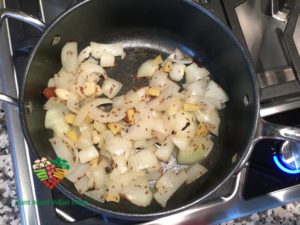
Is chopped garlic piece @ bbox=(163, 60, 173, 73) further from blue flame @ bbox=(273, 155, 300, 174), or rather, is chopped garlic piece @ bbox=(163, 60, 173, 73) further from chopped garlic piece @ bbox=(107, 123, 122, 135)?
blue flame @ bbox=(273, 155, 300, 174)

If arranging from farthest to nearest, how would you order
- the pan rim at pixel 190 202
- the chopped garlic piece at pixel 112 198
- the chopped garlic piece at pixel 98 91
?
the chopped garlic piece at pixel 98 91, the chopped garlic piece at pixel 112 198, the pan rim at pixel 190 202

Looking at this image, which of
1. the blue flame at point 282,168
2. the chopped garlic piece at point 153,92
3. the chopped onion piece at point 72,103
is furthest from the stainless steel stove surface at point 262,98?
the chopped garlic piece at point 153,92

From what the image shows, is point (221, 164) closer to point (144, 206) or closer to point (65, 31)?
point (144, 206)

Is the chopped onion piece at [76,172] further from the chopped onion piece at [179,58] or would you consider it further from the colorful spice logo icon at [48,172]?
the chopped onion piece at [179,58]

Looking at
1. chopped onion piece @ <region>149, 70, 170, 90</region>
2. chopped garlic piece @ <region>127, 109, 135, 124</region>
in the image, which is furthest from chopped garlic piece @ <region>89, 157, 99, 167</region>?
chopped onion piece @ <region>149, 70, 170, 90</region>

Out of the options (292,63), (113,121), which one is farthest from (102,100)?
(292,63)

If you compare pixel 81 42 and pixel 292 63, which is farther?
pixel 81 42

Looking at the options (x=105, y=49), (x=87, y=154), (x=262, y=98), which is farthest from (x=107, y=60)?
(x=262, y=98)
